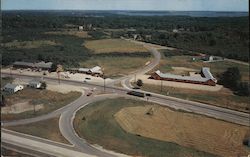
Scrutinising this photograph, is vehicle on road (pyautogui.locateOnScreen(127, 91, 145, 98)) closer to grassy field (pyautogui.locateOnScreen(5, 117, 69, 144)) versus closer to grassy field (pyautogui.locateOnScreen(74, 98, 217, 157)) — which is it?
grassy field (pyautogui.locateOnScreen(74, 98, 217, 157))

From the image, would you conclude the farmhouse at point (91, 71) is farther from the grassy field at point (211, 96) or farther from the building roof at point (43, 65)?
the grassy field at point (211, 96)

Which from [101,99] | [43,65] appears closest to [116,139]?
[101,99]

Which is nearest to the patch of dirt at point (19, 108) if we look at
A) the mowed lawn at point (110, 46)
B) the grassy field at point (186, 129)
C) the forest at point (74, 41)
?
the grassy field at point (186, 129)

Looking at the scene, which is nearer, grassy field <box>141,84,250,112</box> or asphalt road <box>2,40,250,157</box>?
asphalt road <box>2,40,250,157</box>

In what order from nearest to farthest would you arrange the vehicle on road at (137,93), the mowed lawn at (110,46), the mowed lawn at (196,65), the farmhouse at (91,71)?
the vehicle on road at (137,93) < the farmhouse at (91,71) < the mowed lawn at (196,65) < the mowed lawn at (110,46)

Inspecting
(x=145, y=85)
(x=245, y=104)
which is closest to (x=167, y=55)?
(x=145, y=85)

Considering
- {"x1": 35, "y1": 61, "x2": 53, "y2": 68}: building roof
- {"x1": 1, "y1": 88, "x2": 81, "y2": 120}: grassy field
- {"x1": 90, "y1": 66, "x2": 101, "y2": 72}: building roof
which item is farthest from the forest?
{"x1": 1, "y1": 88, "x2": 81, "y2": 120}: grassy field

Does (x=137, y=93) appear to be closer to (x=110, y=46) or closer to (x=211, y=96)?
(x=211, y=96)
